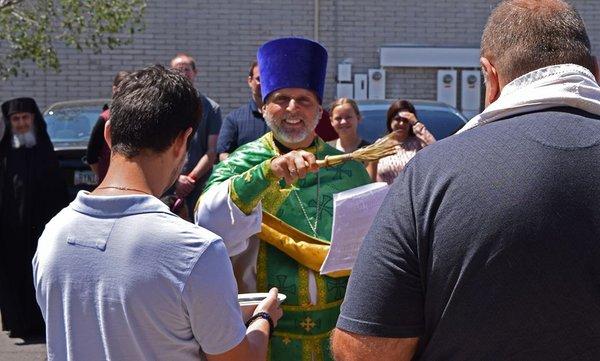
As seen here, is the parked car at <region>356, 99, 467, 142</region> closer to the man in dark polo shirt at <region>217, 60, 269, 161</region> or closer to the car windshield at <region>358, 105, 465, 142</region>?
the car windshield at <region>358, 105, 465, 142</region>

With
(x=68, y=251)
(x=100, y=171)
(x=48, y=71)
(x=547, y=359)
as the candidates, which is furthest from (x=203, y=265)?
(x=48, y=71)

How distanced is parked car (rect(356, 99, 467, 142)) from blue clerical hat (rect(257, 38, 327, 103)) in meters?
5.41

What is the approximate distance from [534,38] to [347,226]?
1396 mm

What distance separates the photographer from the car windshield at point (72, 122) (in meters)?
9.95

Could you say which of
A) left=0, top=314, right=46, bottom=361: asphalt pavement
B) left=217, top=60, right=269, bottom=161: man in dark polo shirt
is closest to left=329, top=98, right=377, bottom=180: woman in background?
left=217, top=60, right=269, bottom=161: man in dark polo shirt

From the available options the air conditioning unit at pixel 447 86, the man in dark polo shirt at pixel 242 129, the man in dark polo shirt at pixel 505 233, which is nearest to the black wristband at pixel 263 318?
the man in dark polo shirt at pixel 505 233

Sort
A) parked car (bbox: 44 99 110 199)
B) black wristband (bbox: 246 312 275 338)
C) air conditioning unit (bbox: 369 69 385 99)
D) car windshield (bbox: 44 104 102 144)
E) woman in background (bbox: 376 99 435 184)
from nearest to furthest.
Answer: black wristband (bbox: 246 312 275 338) < woman in background (bbox: 376 99 435 184) < parked car (bbox: 44 99 110 199) < car windshield (bbox: 44 104 102 144) < air conditioning unit (bbox: 369 69 385 99)

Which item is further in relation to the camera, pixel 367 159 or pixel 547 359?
pixel 367 159

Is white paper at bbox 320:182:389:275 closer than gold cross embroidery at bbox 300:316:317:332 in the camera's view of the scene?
Yes

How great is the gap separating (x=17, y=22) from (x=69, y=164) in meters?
3.35

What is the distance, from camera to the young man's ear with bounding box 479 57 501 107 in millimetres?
2309

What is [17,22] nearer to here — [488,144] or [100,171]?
[100,171]

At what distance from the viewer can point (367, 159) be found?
344cm

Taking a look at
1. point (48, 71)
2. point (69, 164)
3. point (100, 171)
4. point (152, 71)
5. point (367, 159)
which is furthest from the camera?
point (48, 71)
